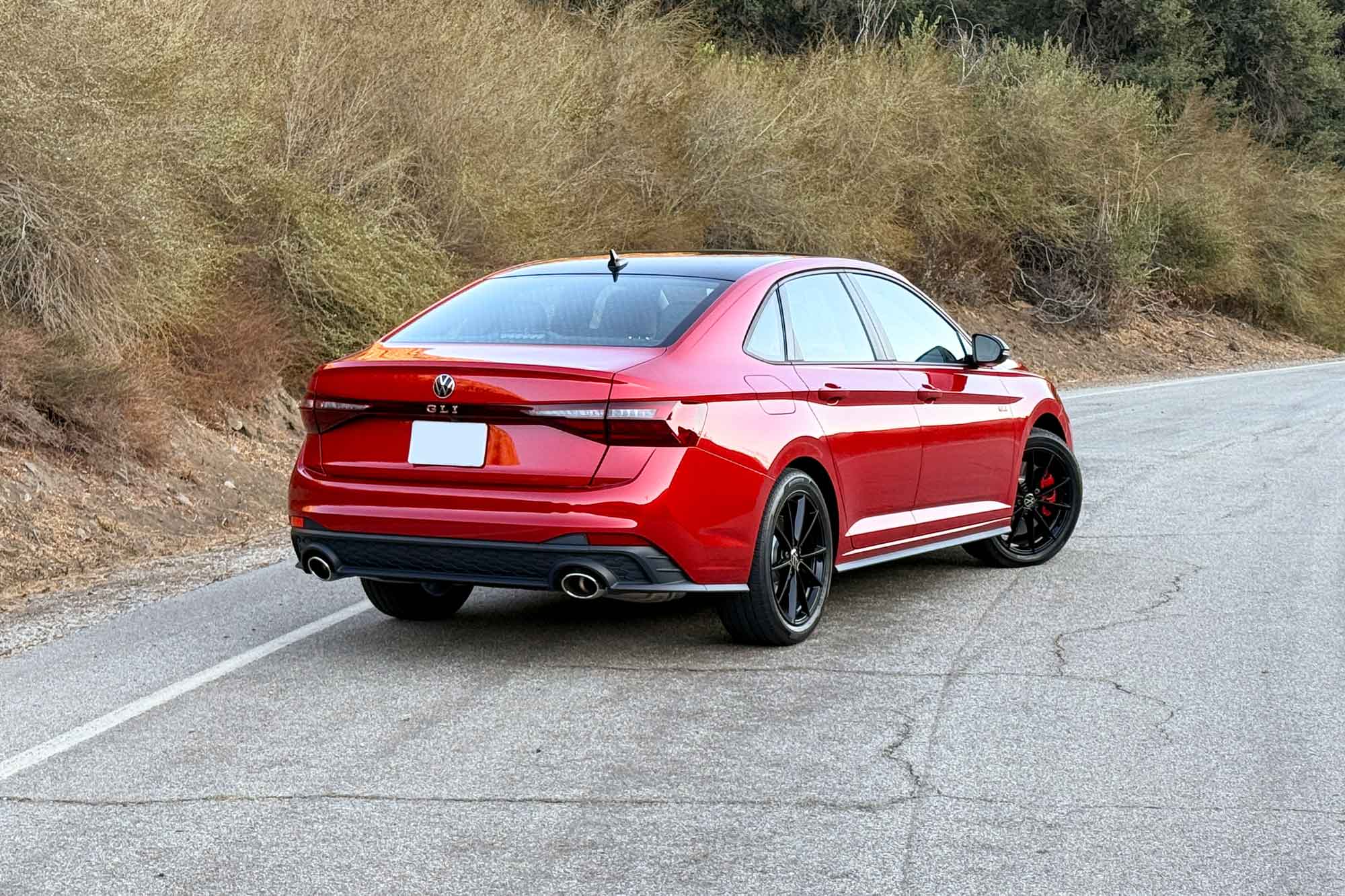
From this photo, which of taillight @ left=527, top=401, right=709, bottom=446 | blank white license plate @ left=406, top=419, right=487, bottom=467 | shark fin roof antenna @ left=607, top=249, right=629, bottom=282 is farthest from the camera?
shark fin roof antenna @ left=607, top=249, right=629, bottom=282

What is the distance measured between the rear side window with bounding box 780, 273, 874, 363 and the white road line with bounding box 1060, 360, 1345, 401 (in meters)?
15.7

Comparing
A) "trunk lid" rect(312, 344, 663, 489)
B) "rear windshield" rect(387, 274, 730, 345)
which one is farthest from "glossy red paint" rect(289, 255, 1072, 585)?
"rear windshield" rect(387, 274, 730, 345)

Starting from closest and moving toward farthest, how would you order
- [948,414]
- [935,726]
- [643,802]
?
[643,802]
[935,726]
[948,414]

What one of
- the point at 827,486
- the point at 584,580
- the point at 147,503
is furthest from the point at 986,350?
the point at 147,503

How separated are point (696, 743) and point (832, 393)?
2.08m

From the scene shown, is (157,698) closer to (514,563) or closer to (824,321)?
(514,563)

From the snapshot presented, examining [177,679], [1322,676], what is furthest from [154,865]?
[1322,676]

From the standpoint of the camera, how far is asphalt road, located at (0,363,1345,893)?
436 cm

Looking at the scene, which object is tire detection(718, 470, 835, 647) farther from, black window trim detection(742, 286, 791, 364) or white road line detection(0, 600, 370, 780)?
white road line detection(0, 600, 370, 780)

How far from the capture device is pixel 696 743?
547 cm

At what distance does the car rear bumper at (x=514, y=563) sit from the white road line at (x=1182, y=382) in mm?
17396

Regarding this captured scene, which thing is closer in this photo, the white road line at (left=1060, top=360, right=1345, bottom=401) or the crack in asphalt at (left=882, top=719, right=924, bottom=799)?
the crack in asphalt at (left=882, top=719, right=924, bottom=799)

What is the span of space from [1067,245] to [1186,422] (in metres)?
17.7

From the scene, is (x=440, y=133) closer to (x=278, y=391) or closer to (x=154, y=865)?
(x=278, y=391)
